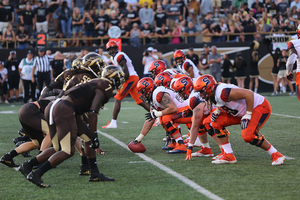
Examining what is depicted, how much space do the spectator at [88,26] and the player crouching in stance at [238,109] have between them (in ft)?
46.2

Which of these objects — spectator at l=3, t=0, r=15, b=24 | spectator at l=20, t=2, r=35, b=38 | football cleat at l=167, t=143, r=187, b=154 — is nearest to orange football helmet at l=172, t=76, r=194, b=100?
football cleat at l=167, t=143, r=187, b=154

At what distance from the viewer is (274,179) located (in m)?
4.59

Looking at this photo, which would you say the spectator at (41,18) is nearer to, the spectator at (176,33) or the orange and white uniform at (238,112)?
the spectator at (176,33)

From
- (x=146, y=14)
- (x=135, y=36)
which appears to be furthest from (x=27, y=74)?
(x=146, y=14)

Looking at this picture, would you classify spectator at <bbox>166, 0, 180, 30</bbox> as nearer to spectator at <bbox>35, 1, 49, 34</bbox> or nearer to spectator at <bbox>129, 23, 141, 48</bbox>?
spectator at <bbox>129, 23, 141, 48</bbox>

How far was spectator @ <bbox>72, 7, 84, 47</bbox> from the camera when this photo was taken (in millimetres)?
18697

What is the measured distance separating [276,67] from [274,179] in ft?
48.3

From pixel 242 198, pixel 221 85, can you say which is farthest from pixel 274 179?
pixel 221 85

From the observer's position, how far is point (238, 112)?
18.1ft

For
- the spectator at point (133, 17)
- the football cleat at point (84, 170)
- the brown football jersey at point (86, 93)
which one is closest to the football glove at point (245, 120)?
the brown football jersey at point (86, 93)

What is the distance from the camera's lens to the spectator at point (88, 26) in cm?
1871

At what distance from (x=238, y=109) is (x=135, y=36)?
13.7 meters

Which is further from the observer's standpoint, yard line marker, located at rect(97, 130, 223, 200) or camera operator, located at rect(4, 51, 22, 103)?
camera operator, located at rect(4, 51, 22, 103)

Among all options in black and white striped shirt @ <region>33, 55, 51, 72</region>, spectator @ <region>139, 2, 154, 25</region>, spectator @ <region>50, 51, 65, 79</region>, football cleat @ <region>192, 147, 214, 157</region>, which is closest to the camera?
football cleat @ <region>192, 147, 214, 157</region>
